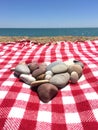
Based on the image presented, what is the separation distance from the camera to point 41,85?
1.38m

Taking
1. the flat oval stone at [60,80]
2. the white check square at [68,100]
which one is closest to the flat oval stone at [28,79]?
the flat oval stone at [60,80]

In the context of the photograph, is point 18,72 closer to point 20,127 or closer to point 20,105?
point 20,105

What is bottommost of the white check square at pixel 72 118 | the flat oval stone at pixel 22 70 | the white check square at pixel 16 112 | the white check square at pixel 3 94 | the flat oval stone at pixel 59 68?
the white check square at pixel 72 118

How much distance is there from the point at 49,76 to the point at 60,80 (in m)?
0.09

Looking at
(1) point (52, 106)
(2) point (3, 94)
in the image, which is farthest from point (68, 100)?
(2) point (3, 94)

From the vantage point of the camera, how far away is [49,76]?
150 centimetres

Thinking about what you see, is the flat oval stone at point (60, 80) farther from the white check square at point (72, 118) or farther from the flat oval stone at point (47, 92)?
the white check square at point (72, 118)

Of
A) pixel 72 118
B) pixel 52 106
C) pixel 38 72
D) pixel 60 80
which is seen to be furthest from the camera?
pixel 38 72

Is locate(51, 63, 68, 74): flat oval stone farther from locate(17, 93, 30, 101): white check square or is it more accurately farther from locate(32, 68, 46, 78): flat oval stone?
locate(17, 93, 30, 101): white check square

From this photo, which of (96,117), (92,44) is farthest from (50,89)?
(92,44)

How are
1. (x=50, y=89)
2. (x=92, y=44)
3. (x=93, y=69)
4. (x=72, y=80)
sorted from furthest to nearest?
(x=92, y=44), (x=93, y=69), (x=72, y=80), (x=50, y=89)

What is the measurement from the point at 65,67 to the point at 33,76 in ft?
0.64

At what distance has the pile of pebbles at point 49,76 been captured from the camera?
4.37ft

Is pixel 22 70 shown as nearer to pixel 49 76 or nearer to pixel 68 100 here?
pixel 49 76
